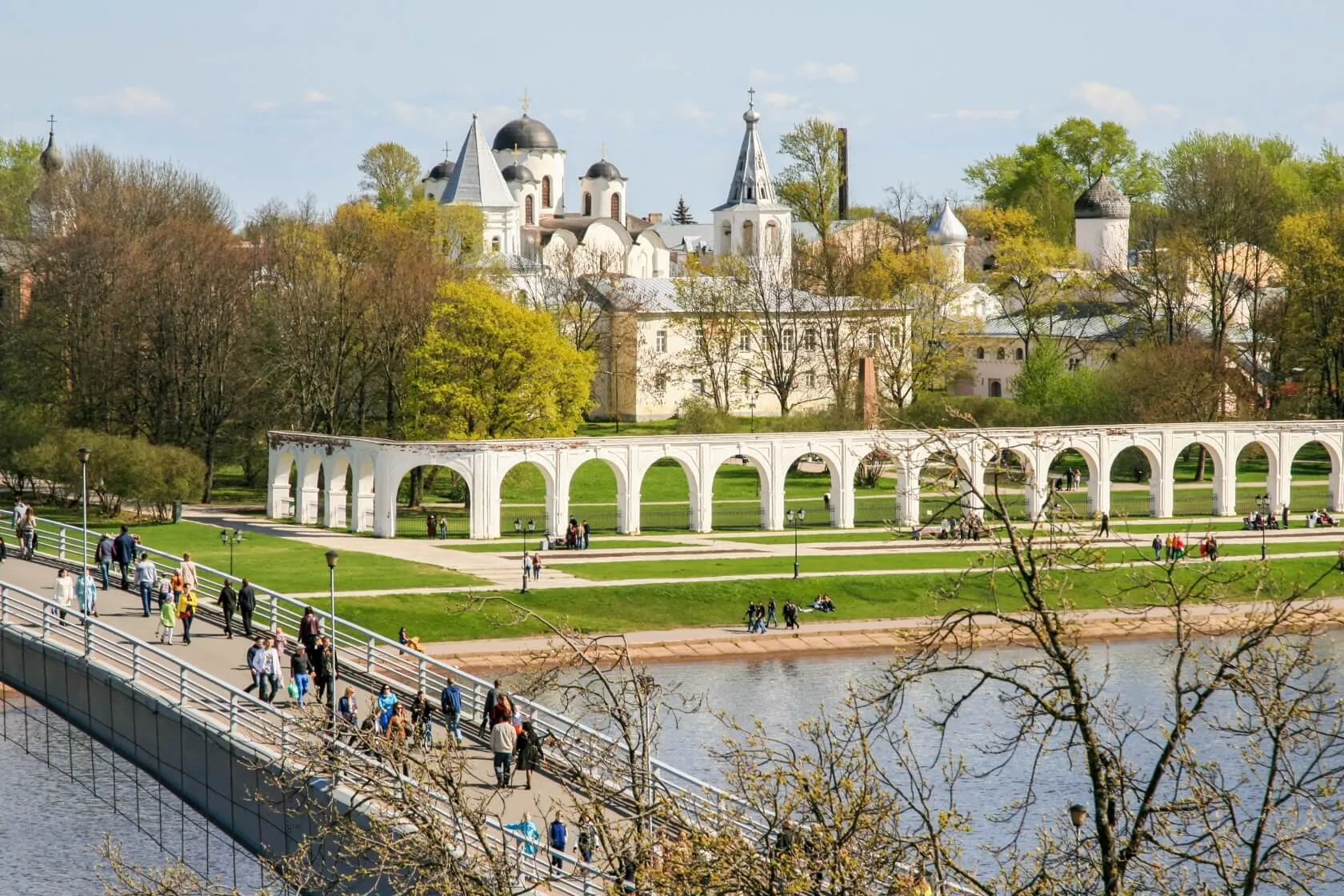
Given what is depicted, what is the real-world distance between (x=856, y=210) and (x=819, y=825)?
154 m

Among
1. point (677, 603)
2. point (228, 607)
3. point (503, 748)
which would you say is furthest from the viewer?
point (677, 603)

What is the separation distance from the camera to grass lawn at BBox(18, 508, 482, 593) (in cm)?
5512

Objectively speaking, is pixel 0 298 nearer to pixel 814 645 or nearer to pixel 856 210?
pixel 814 645

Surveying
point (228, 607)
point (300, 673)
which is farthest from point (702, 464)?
point (300, 673)

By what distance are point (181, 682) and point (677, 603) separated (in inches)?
1037

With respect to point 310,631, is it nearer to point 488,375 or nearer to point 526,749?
point 526,749

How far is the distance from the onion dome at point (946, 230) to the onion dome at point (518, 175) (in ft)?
86.4

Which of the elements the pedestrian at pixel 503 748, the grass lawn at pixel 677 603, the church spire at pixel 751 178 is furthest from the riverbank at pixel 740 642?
the church spire at pixel 751 178

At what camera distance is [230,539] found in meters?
57.5

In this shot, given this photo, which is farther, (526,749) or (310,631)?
(310,631)

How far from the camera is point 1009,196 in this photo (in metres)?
142

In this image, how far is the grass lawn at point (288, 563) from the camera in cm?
5512

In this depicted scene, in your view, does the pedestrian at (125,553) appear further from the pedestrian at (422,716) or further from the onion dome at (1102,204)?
the onion dome at (1102,204)

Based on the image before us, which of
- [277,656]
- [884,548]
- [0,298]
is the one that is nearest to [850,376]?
[884,548]
